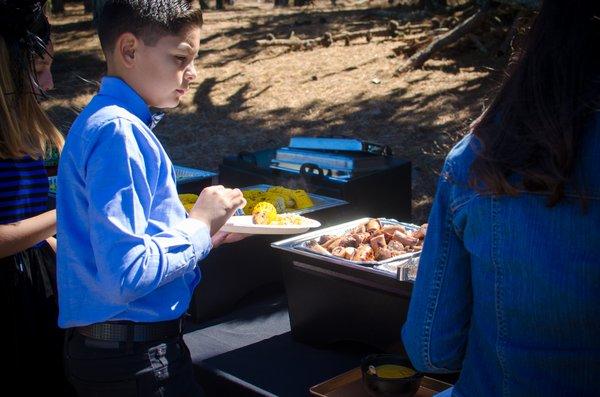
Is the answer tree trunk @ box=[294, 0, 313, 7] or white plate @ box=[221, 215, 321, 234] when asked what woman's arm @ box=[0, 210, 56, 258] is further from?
tree trunk @ box=[294, 0, 313, 7]

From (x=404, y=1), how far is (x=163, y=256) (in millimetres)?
13228

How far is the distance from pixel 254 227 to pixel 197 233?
82cm

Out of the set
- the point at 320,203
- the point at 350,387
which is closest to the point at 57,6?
the point at 320,203

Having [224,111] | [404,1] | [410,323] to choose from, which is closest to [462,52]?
[224,111]

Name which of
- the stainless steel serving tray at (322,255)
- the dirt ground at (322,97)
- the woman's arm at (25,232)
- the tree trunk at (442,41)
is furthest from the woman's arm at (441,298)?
the tree trunk at (442,41)

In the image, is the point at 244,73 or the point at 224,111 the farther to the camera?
the point at 244,73

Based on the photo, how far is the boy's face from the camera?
1943 millimetres

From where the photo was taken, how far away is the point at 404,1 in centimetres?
1432

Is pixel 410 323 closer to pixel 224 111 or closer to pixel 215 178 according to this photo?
pixel 215 178

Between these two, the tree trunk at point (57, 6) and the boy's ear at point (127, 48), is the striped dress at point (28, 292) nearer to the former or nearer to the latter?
the boy's ear at point (127, 48)

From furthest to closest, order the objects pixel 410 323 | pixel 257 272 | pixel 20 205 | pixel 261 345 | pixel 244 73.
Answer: pixel 244 73
pixel 257 272
pixel 261 345
pixel 20 205
pixel 410 323

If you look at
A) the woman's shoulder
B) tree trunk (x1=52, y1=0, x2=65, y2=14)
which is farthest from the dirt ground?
tree trunk (x1=52, y1=0, x2=65, y2=14)

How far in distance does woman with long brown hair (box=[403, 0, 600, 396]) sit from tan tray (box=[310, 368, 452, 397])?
3.35ft

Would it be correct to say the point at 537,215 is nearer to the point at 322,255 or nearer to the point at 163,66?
the point at 163,66
